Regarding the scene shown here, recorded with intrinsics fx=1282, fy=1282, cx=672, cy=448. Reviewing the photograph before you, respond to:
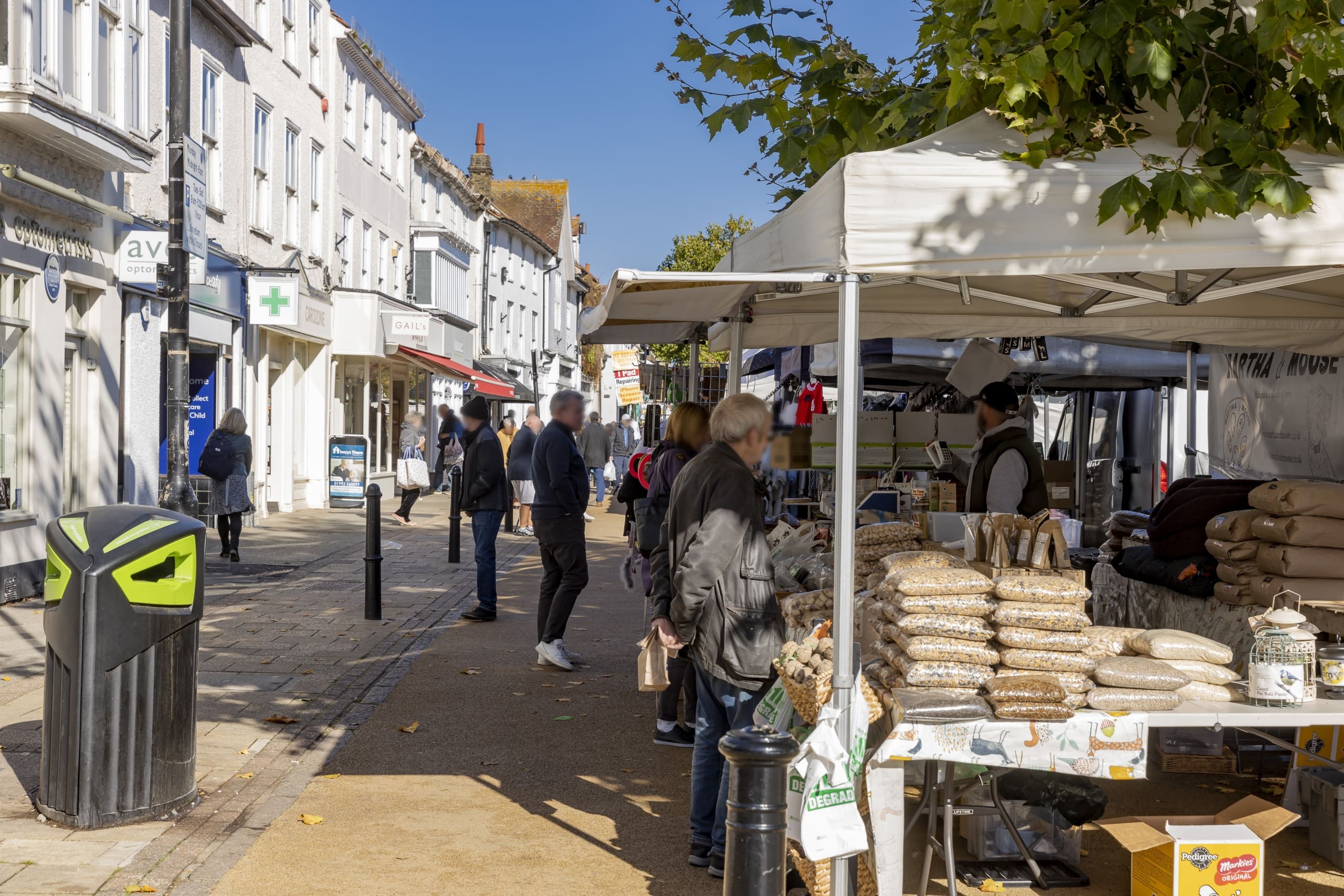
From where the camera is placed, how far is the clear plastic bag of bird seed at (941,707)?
406cm

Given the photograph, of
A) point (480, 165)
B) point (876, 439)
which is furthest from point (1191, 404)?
point (480, 165)

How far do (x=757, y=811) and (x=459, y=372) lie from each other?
28.2 meters

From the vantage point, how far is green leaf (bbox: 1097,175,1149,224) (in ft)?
12.6

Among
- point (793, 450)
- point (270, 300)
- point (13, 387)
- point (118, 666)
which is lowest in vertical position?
point (118, 666)

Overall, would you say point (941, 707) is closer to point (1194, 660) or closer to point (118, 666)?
point (1194, 660)

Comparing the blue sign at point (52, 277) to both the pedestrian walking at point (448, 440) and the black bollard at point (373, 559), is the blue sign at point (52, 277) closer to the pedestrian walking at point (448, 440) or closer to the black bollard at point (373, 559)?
the black bollard at point (373, 559)

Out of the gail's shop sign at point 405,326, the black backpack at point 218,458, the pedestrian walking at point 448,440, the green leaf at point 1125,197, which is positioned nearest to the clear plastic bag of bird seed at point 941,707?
the green leaf at point 1125,197

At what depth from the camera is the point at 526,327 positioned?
170 feet

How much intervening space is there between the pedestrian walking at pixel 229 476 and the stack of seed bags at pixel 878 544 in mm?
10457

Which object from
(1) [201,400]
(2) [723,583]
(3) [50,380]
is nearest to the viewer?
(2) [723,583]

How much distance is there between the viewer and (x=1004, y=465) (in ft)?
23.1

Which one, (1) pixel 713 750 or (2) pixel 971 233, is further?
(1) pixel 713 750

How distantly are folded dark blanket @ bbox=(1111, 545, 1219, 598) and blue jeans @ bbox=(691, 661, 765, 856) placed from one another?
8.02 feet

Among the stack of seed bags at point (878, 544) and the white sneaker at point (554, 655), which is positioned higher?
the stack of seed bags at point (878, 544)
